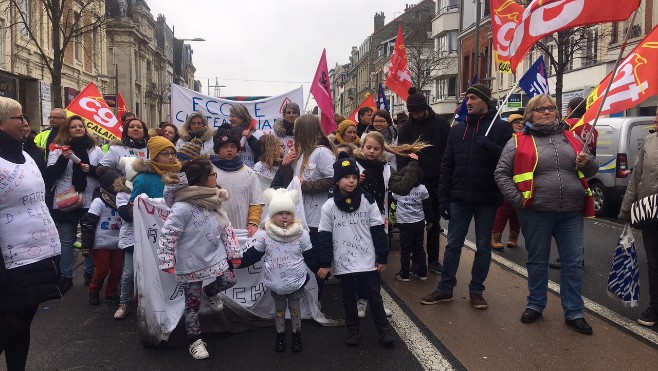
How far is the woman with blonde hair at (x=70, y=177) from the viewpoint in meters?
6.21

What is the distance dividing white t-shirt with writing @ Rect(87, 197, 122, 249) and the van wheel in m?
9.87

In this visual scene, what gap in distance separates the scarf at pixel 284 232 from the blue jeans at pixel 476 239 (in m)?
1.75

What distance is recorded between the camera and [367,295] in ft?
15.4

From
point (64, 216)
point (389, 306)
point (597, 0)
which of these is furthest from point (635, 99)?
point (64, 216)

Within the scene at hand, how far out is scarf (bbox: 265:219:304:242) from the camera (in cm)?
452

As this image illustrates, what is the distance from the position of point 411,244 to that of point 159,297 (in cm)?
313

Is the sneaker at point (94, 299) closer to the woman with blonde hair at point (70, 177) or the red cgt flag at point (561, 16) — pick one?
the woman with blonde hair at point (70, 177)

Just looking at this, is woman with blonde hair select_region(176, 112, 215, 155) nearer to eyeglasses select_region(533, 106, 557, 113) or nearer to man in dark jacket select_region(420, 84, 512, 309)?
man in dark jacket select_region(420, 84, 512, 309)

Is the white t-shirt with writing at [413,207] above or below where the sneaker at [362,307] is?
above

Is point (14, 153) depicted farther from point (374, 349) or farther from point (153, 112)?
point (153, 112)

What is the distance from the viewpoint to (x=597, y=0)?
198 inches

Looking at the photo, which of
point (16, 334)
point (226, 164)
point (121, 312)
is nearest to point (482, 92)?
point (226, 164)

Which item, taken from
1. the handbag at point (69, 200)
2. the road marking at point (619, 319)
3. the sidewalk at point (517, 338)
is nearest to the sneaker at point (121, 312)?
the handbag at point (69, 200)

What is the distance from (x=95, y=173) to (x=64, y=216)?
56 centimetres
